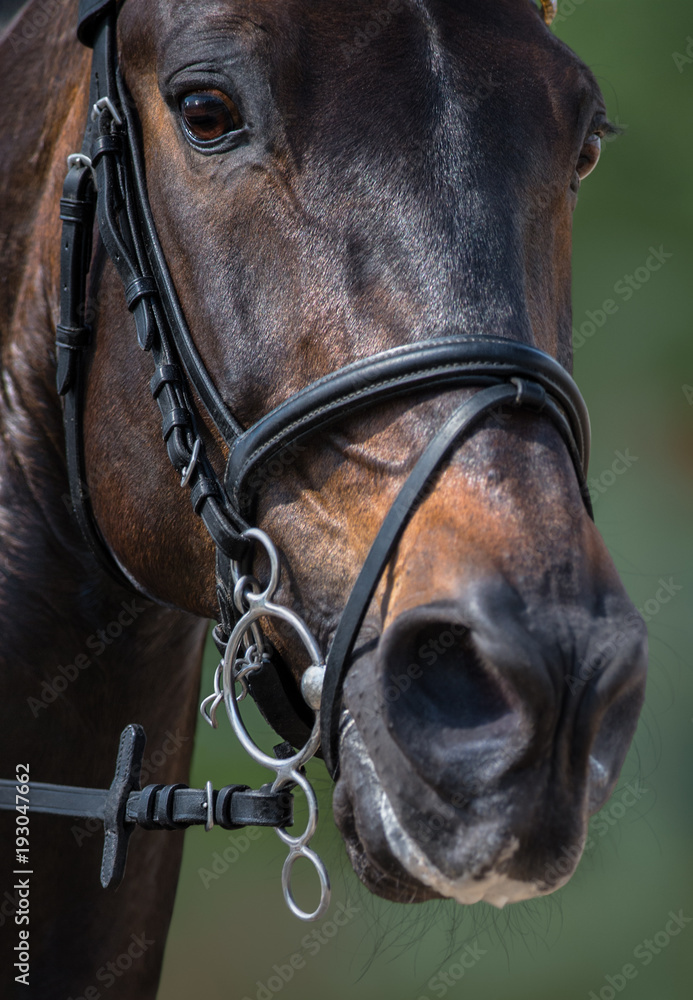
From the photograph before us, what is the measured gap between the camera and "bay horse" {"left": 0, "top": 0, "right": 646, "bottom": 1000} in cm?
93

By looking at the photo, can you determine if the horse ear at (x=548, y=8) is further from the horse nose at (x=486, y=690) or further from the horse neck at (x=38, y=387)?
the horse nose at (x=486, y=690)

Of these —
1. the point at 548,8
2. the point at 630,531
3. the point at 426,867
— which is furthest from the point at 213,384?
the point at 630,531

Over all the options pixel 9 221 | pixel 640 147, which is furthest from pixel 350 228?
pixel 640 147

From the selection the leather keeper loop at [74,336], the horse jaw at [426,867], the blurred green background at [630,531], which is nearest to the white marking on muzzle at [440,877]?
the horse jaw at [426,867]

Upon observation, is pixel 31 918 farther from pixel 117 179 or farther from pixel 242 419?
pixel 117 179

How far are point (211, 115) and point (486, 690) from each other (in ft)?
2.60

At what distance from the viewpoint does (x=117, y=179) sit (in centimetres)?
138

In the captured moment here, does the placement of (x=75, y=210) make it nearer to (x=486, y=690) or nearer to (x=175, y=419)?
(x=175, y=419)

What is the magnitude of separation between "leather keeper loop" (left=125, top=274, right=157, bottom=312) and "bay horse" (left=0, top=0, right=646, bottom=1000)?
0.18 feet

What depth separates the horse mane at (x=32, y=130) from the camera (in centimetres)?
161

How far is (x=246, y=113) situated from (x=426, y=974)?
4353 mm

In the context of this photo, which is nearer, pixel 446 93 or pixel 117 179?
pixel 446 93

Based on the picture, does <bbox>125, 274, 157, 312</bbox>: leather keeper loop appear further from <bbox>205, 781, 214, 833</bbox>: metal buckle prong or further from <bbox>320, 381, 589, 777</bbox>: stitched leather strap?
<bbox>205, 781, 214, 833</bbox>: metal buckle prong

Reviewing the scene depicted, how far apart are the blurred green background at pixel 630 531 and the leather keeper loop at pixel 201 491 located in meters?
3.50
